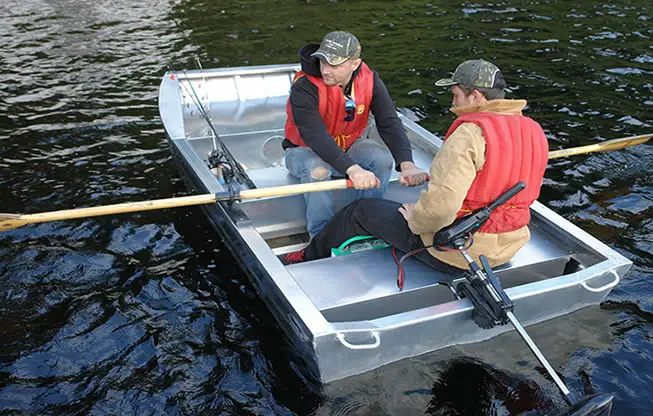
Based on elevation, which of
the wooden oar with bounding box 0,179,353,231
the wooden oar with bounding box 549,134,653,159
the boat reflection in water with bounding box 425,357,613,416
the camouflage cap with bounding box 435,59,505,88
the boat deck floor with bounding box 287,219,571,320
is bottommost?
the boat reflection in water with bounding box 425,357,613,416

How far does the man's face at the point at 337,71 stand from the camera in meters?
4.30

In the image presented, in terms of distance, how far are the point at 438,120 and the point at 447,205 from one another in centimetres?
470

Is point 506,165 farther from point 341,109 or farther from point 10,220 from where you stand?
point 10,220

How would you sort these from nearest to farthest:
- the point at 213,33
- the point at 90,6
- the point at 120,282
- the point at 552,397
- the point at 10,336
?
the point at 552,397, the point at 10,336, the point at 120,282, the point at 213,33, the point at 90,6

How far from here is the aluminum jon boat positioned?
348cm

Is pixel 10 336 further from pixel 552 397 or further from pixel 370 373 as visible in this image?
pixel 552 397

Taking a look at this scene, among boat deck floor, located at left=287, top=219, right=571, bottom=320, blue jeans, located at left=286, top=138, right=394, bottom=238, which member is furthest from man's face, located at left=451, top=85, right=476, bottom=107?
blue jeans, located at left=286, top=138, right=394, bottom=238

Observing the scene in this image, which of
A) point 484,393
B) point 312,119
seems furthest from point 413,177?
point 484,393

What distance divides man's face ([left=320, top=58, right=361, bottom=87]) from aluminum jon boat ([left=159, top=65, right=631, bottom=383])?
892mm

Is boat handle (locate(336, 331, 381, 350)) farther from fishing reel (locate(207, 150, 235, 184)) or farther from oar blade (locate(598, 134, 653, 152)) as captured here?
oar blade (locate(598, 134, 653, 152))

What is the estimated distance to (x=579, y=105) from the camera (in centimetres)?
826

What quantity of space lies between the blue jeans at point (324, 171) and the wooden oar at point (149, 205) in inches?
15.4

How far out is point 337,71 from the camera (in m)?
4.32

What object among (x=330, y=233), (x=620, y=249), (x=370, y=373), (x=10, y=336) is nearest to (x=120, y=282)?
(x=10, y=336)
